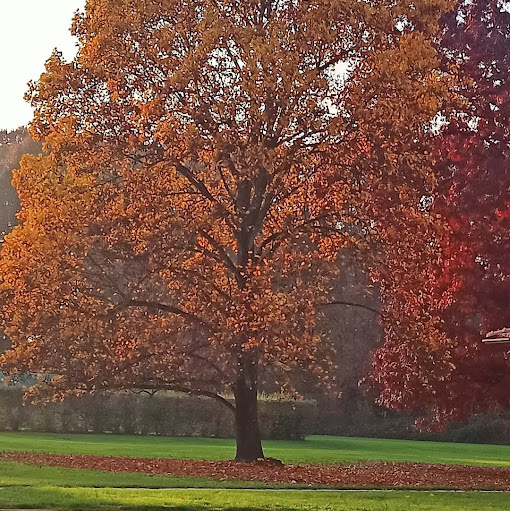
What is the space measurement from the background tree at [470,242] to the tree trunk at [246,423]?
9.91 ft

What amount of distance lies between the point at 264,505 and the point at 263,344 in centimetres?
717

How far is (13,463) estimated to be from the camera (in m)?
22.0

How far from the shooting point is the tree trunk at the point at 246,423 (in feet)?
81.6

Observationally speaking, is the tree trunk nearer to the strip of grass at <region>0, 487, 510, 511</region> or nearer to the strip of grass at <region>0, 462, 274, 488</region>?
the strip of grass at <region>0, 462, 274, 488</region>

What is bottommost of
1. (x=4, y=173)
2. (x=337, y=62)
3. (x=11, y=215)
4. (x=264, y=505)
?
(x=264, y=505)

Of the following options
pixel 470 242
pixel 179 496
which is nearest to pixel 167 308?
pixel 470 242

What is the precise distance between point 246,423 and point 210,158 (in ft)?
20.0

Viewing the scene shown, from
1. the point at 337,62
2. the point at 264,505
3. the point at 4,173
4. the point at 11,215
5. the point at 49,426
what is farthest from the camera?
the point at 4,173

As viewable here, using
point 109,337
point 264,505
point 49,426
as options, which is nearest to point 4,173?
point 49,426

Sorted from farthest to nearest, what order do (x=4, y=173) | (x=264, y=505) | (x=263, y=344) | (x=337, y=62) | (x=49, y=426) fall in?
1. (x=4, y=173)
2. (x=49, y=426)
3. (x=337, y=62)
4. (x=263, y=344)
5. (x=264, y=505)

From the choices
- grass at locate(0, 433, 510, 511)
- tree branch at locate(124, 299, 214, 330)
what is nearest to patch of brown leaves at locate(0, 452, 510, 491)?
grass at locate(0, 433, 510, 511)

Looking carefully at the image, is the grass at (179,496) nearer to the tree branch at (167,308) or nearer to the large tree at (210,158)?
the large tree at (210,158)

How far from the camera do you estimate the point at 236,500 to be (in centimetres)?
1550

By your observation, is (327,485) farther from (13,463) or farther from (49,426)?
(49,426)
